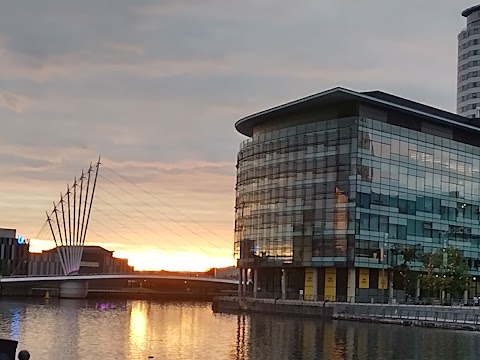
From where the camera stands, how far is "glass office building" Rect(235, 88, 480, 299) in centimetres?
11031

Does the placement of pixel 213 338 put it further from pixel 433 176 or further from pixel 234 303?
pixel 433 176

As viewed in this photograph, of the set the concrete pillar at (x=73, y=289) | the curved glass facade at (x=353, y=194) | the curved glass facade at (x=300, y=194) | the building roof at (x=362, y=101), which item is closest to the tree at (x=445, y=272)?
the curved glass facade at (x=353, y=194)

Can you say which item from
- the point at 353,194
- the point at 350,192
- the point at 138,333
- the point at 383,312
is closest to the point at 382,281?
the point at 353,194

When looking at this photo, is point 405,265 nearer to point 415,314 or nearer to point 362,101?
point 415,314

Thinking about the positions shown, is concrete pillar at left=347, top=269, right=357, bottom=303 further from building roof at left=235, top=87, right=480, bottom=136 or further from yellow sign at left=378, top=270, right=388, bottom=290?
building roof at left=235, top=87, right=480, bottom=136

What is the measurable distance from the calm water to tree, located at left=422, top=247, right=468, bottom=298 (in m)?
30.4

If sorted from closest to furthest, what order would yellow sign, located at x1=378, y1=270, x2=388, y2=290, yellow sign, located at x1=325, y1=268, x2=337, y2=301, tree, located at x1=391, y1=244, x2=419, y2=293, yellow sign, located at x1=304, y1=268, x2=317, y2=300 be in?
yellow sign, located at x1=325, y1=268, x2=337, y2=301 < tree, located at x1=391, y1=244, x2=419, y2=293 < yellow sign, located at x1=378, y1=270, x2=388, y2=290 < yellow sign, located at x1=304, y1=268, x2=317, y2=300

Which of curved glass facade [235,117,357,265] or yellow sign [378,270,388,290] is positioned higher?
curved glass facade [235,117,357,265]

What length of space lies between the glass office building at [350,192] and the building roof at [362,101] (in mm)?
208

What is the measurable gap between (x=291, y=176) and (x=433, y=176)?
841 inches

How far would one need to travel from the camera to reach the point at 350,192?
10938 centimetres

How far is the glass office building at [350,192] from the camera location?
110312 mm

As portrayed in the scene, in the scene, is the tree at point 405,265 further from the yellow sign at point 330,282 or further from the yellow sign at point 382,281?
the yellow sign at point 330,282

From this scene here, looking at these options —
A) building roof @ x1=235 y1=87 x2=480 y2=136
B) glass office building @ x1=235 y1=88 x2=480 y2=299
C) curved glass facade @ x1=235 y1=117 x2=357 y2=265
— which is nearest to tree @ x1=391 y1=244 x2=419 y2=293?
glass office building @ x1=235 y1=88 x2=480 y2=299
